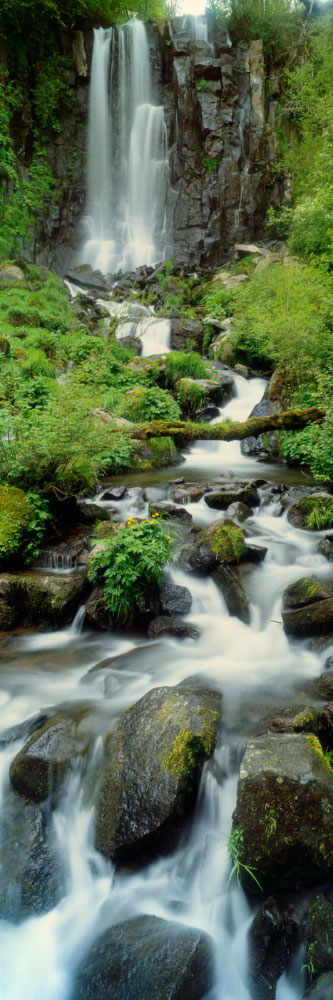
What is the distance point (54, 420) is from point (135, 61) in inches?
1195

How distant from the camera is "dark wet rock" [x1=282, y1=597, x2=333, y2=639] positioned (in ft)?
14.4

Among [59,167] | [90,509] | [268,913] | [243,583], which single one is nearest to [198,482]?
[90,509]

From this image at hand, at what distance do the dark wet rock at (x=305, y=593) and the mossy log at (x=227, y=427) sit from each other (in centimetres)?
544

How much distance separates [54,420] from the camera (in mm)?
5723

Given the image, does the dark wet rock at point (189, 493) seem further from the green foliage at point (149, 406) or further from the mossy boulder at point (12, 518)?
the green foliage at point (149, 406)

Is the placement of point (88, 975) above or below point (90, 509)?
below

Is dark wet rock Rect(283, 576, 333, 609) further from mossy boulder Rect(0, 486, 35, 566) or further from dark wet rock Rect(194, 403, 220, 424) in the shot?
dark wet rock Rect(194, 403, 220, 424)

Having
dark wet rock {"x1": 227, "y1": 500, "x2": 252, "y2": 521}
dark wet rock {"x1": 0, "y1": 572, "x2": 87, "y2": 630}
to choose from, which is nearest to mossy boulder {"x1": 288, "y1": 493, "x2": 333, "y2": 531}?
dark wet rock {"x1": 227, "y1": 500, "x2": 252, "y2": 521}

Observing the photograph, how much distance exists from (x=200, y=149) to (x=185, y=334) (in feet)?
45.9

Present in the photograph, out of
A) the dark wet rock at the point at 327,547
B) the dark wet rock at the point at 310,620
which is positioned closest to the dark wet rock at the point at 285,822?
the dark wet rock at the point at 310,620

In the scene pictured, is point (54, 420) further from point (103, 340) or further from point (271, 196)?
point (271, 196)

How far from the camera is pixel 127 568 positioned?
15.7 feet

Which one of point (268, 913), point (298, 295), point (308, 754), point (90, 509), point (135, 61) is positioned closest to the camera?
point (268, 913)

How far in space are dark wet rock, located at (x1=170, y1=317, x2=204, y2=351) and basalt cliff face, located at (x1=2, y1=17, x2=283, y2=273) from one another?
9.40 metres
